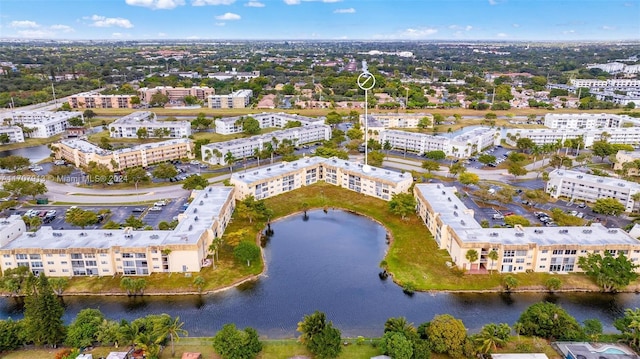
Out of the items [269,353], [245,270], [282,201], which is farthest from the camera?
[282,201]

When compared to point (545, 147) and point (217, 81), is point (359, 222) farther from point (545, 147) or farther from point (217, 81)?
point (217, 81)

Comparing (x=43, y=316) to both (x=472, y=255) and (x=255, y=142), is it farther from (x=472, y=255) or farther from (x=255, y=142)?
(x=255, y=142)

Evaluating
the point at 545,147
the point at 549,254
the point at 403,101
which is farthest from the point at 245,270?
the point at 403,101

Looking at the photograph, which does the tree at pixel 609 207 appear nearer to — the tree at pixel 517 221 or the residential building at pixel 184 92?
the tree at pixel 517 221

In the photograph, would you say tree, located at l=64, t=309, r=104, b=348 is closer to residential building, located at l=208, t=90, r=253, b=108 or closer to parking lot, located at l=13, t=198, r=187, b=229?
parking lot, located at l=13, t=198, r=187, b=229

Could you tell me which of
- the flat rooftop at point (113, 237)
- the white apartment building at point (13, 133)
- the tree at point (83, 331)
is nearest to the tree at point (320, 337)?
the tree at point (83, 331)

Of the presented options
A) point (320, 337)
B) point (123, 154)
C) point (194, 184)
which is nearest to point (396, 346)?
point (320, 337)
